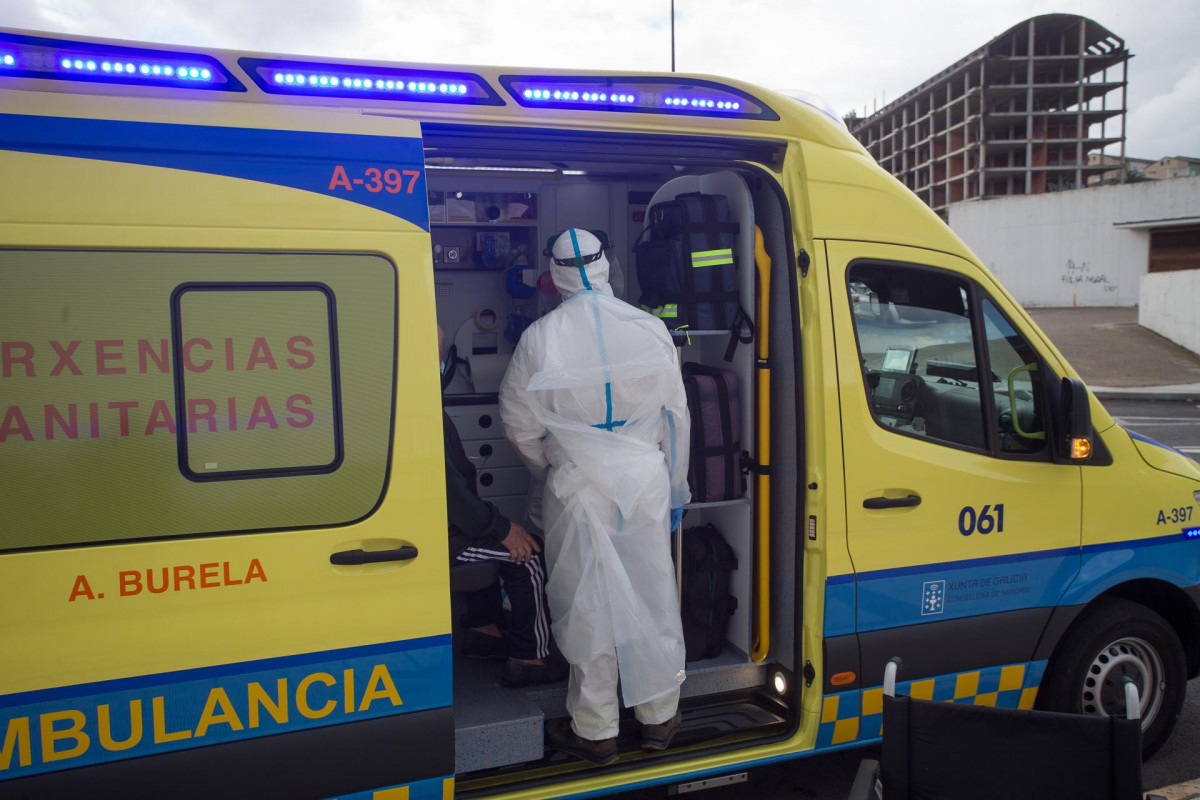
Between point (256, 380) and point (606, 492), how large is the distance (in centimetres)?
127

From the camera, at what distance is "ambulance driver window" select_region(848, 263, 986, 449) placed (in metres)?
3.20

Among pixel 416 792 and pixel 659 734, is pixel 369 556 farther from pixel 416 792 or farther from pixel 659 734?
pixel 659 734

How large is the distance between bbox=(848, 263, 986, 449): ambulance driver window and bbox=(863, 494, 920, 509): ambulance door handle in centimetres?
24

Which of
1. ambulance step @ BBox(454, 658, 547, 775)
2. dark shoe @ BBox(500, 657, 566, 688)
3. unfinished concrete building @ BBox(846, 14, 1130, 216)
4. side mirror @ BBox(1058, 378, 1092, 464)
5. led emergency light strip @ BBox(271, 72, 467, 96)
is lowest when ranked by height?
ambulance step @ BBox(454, 658, 547, 775)

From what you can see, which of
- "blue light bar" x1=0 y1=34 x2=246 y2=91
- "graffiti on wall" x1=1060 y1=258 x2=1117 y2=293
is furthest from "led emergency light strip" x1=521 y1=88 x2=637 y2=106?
"graffiti on wall" x1=1060 y1=258 x2=1117 y2=293

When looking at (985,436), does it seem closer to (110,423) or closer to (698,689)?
(698,689)

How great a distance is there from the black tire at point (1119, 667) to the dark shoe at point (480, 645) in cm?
221

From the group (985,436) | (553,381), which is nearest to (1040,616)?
(985,436)

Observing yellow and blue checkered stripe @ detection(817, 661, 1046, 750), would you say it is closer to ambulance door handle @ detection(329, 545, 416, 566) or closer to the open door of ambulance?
the open door of ambulance

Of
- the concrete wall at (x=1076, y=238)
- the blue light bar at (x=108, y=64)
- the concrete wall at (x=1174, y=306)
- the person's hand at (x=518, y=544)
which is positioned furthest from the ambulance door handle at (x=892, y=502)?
the concrete wall at (x=1076, y=238)

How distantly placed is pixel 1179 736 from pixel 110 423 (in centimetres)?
438

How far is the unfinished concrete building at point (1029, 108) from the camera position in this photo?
67500 millimetres

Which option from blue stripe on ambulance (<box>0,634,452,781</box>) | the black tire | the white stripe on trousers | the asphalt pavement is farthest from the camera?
the asphalt pavement

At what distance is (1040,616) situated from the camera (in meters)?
3.33
